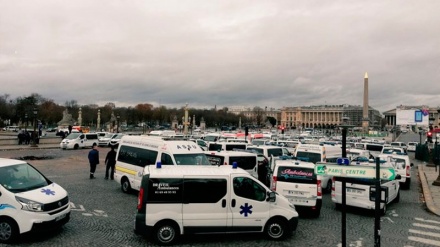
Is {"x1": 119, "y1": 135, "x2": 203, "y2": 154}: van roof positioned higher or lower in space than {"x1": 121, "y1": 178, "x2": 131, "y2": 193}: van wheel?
higher

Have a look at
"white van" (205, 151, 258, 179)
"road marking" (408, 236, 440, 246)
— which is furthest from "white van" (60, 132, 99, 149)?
"road marking" (408, 236, 440, 246)

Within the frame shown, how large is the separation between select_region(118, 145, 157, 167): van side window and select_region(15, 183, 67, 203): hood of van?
5481 mm

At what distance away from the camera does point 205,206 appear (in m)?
10.0

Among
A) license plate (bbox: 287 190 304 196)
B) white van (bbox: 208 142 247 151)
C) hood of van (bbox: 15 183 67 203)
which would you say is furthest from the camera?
white van (bbox: 208 142 247 151)

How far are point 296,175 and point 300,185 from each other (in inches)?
15.6

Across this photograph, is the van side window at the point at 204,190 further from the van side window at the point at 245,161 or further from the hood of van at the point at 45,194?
the van side window at the point at 245,161

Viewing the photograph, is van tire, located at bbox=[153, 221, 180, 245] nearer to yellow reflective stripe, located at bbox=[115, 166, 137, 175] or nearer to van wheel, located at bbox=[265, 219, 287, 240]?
van wheel, located at bbox=[265, 219, 287, 240]

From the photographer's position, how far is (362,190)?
1391cm

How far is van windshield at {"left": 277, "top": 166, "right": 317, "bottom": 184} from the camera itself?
13.5 m

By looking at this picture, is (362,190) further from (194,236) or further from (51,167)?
(51,167)

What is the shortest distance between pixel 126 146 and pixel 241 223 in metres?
8.89

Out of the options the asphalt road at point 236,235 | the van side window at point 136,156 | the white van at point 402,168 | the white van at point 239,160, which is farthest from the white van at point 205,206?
the white van at point 402,168

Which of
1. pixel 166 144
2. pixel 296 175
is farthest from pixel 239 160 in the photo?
pixel 296 175

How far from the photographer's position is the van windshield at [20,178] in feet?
32.8
